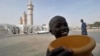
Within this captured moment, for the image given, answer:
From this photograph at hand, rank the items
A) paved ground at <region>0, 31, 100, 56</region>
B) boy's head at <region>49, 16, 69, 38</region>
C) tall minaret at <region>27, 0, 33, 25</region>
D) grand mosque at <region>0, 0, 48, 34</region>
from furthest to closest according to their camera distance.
→ tall minaret at <region>27, 0, 33, 25</region> → grand mosque at <region>0, 0, 48, 34</region> → paved ground at <region>0, 31, 100, 56</region> → boy's head at <region>49, 16, 69, 38</region>

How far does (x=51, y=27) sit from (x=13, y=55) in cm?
639

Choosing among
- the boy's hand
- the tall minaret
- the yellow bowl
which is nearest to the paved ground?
the yellow bowl

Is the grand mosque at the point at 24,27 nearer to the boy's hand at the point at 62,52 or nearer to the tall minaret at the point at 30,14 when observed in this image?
the tall minaret at the point at 30,14

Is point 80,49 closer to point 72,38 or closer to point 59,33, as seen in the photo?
point 72,38

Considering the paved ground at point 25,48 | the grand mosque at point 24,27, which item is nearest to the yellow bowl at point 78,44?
the paved ground at point 25,48

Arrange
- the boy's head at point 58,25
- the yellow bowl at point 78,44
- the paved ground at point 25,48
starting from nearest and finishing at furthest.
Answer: the yellow bowl at point 78,44 → the boy's head at point 58,25 → the paved ground at point 25,48

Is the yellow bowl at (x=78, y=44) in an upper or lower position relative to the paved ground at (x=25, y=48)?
upper

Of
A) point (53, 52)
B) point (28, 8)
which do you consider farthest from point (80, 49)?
point (28, 8)

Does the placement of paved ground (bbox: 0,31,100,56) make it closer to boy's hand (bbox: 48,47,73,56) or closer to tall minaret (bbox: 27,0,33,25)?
boy's hand (bbox: 48,47,73,56)

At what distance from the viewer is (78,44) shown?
1.18 meters

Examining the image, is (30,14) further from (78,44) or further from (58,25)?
(78,44)

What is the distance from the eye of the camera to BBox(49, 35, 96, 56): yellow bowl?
1.08 metres

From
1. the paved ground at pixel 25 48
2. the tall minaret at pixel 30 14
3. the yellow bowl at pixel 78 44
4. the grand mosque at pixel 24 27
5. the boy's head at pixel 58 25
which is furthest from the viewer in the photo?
the tall minaret at pixel 30 14

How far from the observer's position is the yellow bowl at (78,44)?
1081 millimetres
